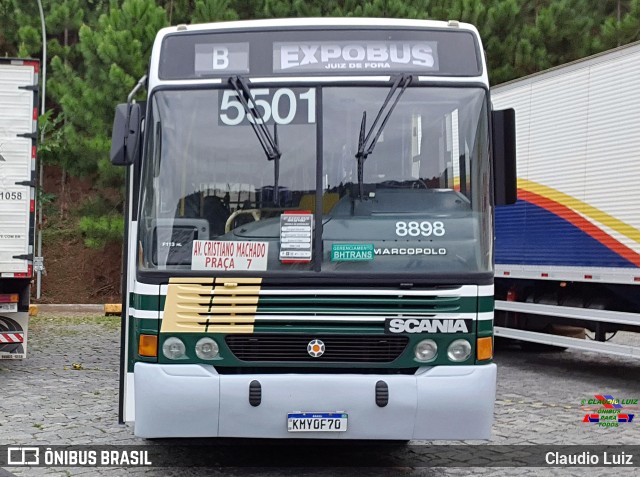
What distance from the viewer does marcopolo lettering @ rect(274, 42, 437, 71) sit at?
21.6 ft

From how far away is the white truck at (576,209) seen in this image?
10.7 metres

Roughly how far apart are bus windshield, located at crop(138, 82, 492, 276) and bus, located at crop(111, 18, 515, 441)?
1 centimetres

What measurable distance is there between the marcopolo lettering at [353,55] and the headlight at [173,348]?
1.90 metres

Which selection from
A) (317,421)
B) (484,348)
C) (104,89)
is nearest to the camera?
(317,421)

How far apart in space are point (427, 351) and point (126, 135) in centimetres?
241

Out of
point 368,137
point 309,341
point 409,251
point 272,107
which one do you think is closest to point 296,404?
point 309,341

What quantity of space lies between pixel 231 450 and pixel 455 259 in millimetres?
2643

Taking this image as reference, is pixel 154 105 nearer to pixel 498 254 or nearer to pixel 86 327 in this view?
pixel 498 254

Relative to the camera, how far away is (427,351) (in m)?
6.21

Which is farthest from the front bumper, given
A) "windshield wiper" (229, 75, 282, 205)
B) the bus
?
"windshield wiper" (229, 75, 282, 205)

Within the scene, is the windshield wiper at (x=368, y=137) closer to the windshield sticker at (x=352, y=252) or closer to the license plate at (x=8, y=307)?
the windshield sticker at (x=352, y=252)

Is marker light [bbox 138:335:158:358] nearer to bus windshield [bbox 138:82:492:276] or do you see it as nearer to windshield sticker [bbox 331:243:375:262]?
bus windshield [bbox 138:82:492:276]

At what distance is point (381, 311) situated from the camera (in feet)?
20.2

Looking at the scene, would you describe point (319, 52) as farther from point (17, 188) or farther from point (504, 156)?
point (17, 188)
